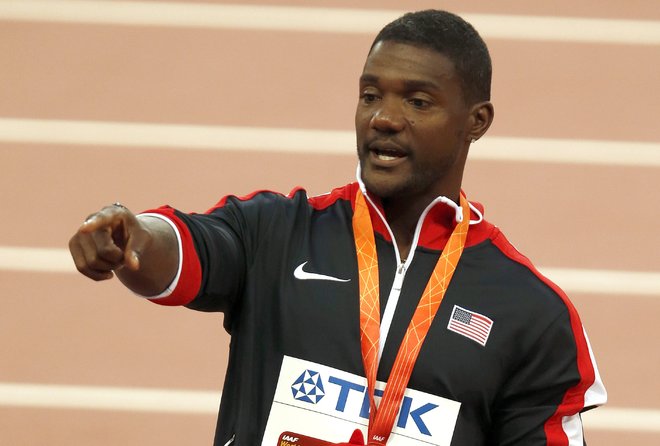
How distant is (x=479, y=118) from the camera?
1.57m

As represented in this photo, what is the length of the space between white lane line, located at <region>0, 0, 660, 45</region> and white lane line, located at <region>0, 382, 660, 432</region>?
949 millimetres

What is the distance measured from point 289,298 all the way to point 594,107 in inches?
70.5

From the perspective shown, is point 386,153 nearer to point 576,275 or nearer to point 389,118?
point 389,118

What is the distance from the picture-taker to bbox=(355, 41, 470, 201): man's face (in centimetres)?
146

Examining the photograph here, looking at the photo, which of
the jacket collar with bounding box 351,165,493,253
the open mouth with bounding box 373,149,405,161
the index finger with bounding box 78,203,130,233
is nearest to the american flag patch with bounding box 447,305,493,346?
the jacket collar with bounding box 351,165,493,253

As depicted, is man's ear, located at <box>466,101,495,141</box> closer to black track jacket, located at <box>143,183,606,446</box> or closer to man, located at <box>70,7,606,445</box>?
man, located at <box>70,7,606,445</box>

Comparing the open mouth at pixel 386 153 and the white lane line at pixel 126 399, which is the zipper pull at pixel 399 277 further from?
the white lane line at pixel 126 399

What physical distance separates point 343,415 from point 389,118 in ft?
1.22

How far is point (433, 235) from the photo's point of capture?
60.1 inches

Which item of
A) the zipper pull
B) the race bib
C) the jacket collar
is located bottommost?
the race bib

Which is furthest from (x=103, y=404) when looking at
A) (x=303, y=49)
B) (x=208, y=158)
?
(x=303, y=49)

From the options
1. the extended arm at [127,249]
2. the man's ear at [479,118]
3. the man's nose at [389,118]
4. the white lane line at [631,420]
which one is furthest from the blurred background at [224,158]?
the extended arm at [127,249]

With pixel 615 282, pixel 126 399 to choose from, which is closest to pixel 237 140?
pixel 126 399

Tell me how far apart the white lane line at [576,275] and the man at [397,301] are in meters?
1.52
